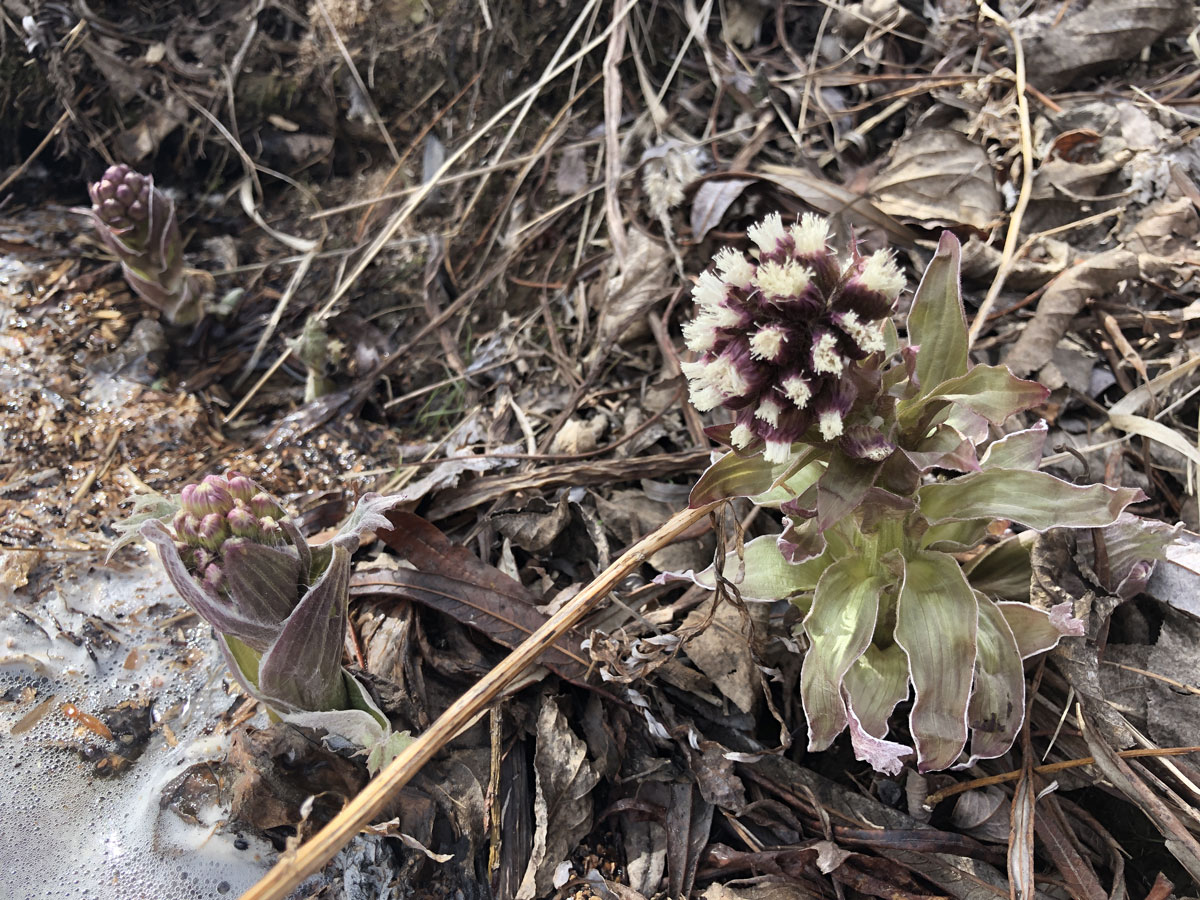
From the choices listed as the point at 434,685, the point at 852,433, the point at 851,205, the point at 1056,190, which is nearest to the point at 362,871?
the point at 434,685

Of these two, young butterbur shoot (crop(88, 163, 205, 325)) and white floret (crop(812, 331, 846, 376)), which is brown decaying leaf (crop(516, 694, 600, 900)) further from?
young butterbur shoot (crop(88, 163, 205, 325))

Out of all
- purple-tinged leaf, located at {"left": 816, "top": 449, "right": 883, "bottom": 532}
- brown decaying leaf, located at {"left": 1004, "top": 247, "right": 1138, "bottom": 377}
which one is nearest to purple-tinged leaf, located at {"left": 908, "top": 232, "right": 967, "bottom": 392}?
purple-tinged leaf, located at {"left": 816, "top": 449, "right": 883, "bottom": 532}

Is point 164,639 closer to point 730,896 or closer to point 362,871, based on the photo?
point 362,871

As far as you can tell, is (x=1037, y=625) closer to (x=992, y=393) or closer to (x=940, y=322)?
(x=992, y=393)

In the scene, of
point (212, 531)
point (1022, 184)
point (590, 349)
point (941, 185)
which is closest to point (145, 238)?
point (590, 349)

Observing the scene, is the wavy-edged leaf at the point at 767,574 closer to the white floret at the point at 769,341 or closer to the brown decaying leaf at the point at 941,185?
the white floret at the point at 769,341

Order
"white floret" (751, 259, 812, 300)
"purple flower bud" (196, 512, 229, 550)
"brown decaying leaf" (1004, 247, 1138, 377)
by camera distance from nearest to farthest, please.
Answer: "white floret" (751, 259, 812, 300) < "purple flower bud" (196, 512, 229, 550) < "brown decaying leaf" (1004, 247, 1138, 377)
